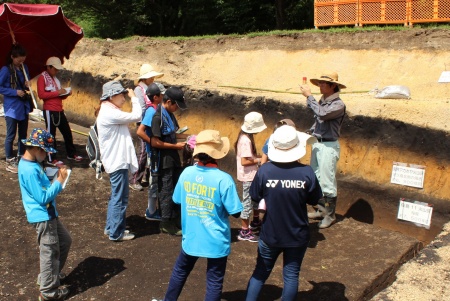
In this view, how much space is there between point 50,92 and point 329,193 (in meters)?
4.90

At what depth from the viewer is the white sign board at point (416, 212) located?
6.80 metres

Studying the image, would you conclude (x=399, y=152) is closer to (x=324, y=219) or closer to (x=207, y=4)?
(x=324, y=219)

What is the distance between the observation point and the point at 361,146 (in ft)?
25.0

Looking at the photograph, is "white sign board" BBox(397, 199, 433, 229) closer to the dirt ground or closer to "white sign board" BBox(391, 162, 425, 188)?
the dirt ground

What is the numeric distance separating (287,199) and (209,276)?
0.96 metres

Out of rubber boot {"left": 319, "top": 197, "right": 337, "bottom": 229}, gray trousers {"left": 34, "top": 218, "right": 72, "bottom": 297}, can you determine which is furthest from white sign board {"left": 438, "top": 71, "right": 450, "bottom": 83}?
gray trousers {"left": 34, "top": 218, "right": 72, "bottom": 297}

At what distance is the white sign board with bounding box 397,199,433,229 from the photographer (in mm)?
6800

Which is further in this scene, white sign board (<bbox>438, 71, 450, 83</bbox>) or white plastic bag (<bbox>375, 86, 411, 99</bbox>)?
white sign board (<bbox>438, 71, 450, 83</bbox>)

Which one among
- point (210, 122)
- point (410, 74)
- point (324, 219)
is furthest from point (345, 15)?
point (324, 219)

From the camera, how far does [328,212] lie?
709cm

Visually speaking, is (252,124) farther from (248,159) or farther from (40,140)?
(40,140)

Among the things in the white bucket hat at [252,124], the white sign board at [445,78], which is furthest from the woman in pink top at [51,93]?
the white sign board at [445,78]

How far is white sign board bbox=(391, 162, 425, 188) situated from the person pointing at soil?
904mm

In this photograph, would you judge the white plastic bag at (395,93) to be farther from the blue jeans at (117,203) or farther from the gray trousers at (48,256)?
the gray trousers at (48,256)
